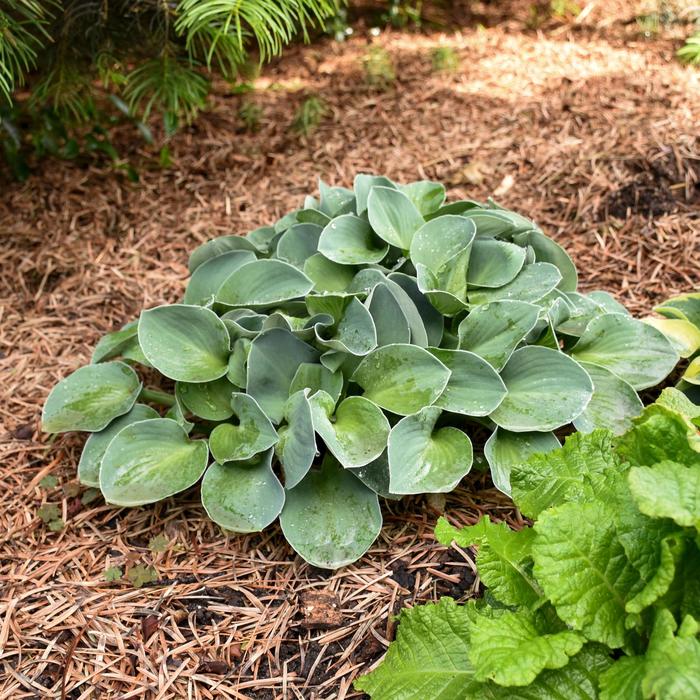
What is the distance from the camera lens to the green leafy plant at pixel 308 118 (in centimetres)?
369

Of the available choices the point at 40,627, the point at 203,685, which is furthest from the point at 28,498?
the point at 203,685

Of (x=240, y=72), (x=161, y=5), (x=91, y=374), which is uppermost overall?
(x=161, y=5)

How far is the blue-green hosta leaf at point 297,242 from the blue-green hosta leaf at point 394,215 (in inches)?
8.4

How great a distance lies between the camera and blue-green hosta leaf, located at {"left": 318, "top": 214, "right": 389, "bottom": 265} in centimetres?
225

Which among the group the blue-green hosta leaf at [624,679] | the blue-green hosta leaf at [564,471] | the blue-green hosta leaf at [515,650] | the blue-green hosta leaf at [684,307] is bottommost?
the blue-green hosta leaf at [684,307]

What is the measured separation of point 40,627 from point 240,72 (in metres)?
3.30

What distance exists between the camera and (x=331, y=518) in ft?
6.05

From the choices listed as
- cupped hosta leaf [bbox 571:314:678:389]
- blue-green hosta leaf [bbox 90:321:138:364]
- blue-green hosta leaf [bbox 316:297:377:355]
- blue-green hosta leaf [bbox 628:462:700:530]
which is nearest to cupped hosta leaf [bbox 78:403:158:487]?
blue-green hosta leaf [bbox 90:321:138:364]

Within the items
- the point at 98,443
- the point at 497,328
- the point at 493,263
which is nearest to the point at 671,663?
the point at 497,328

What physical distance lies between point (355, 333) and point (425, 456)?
398 mm

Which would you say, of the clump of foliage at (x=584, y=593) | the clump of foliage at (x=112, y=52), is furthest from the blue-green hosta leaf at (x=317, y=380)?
the clump of foliage at (x=112, y=52)

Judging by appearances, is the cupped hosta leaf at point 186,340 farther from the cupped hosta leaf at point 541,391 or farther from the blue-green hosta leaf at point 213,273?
the cupped hosta leaf at point 541,391

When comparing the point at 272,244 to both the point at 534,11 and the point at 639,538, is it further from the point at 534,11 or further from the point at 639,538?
the point at 534,11

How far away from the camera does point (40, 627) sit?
5.62 ft
